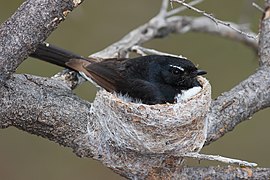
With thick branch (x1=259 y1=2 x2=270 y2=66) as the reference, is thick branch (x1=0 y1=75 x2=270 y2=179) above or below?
below

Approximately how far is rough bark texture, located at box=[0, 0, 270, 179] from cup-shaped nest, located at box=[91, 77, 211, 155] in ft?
0.21

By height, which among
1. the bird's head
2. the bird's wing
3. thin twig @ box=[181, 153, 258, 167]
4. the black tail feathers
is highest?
the black tail feathers

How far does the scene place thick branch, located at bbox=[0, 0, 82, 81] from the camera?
140 inches

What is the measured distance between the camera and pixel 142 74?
193 inches

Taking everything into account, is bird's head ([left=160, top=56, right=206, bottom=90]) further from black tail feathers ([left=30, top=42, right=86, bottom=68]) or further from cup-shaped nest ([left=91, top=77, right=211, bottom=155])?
black tail feathers ([left=30, top=42, right=86, bottom=68])

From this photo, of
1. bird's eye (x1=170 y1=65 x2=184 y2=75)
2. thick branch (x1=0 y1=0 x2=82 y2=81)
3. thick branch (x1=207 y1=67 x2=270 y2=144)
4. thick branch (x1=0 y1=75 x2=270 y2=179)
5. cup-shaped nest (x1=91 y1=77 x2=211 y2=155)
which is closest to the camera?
thick branch (x1=0 y1=0 x2=82 y2=81)

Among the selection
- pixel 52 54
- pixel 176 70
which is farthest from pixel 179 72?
pixel 52 54

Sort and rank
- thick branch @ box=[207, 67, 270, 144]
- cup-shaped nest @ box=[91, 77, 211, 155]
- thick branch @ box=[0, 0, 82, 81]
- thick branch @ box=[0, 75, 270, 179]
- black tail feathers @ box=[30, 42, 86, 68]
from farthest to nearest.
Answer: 1. black tail feathers @ box=[30, 42, 86, 68]
2. thick branch @ box=[207, 67, 270, 144]
3. cup-shaped nest @ box=[91, 77, 211, 155]
4. thick branch @ box=[0, 75, 270, 179]
5. thick branch @ box=[0, 0, 82, 81]

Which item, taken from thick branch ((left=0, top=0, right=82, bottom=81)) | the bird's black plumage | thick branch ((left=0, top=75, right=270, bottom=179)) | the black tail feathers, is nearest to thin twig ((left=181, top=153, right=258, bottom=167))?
thick branch ((left=0, top=75, right=270, bottom=179))

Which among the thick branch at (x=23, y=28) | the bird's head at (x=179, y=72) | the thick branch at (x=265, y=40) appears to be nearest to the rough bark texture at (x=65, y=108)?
the thick branch at (x=23, y=28)

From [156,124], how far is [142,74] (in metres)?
0.82

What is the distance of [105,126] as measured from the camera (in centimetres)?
406

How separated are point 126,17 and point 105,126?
154 inches

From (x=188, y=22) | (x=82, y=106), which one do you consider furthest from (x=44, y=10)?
(x=188, y=22)
